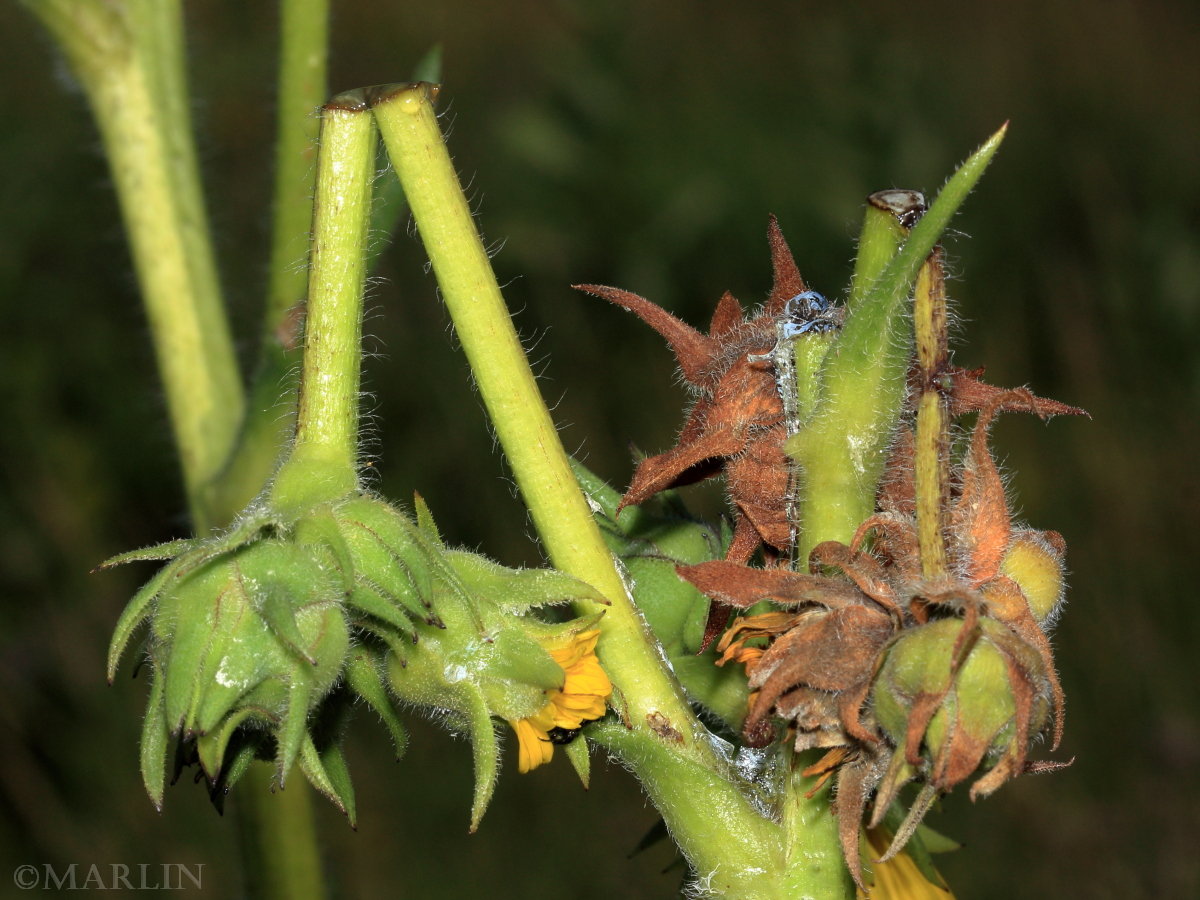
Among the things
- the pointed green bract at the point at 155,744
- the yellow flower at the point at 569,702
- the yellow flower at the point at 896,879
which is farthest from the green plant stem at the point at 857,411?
the pointed green bract at the point at 155,744

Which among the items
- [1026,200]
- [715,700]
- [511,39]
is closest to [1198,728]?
[1026,200]

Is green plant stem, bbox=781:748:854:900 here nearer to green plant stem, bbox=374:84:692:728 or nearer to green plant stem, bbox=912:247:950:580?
green plant stem, bbox=374:84:692:728

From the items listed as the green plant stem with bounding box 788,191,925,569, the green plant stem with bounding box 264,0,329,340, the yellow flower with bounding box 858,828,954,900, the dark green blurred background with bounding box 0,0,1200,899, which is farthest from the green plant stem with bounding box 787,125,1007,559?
the dark green blurred background with bounding box 0,0,1200,899

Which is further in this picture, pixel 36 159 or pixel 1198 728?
pixel 36 159

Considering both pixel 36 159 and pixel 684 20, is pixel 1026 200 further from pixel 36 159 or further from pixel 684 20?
pixel 36 159

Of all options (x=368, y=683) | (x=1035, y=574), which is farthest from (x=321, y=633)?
(x=1035, y=574)

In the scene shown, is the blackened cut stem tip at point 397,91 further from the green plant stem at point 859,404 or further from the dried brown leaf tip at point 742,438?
the green plant stem at point 859,404

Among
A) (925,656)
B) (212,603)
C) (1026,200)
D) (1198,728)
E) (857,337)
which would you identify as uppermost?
(857,337)

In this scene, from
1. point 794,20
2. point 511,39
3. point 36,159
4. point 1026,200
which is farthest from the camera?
point 511,39
